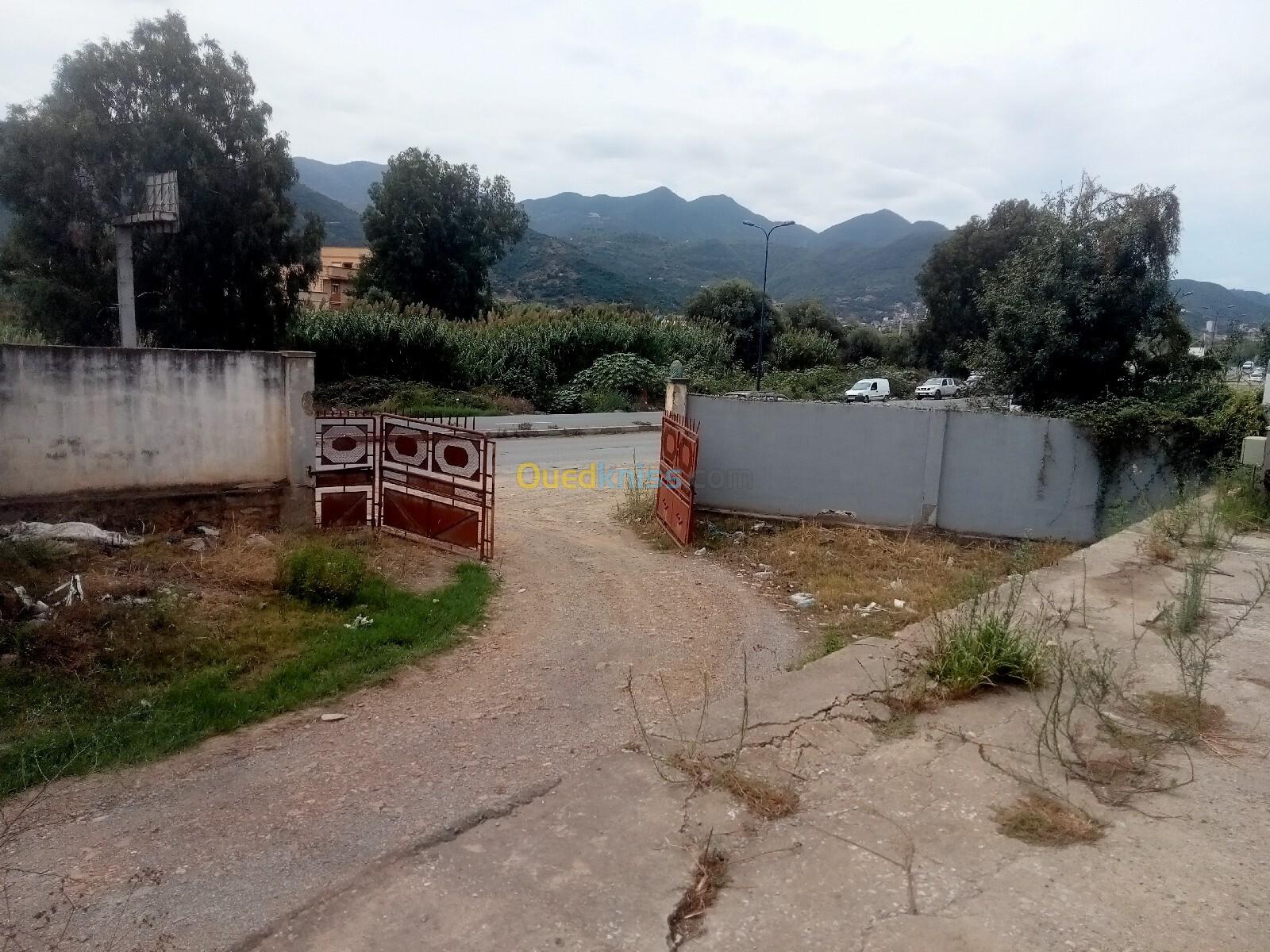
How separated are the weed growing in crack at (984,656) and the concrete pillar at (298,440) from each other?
7056 millimetres

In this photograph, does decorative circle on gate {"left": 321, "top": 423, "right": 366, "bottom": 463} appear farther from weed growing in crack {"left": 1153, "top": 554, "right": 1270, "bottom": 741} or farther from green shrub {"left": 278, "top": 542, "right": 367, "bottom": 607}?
weed growing in crack {"left": 1153, "top": 554, "right": 1270, "bottom": 741}

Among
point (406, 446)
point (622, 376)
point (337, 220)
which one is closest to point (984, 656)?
point (406, 446)

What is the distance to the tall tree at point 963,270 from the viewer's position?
44062 mm

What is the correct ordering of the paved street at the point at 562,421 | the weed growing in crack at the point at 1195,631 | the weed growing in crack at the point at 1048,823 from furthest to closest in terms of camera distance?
1. the paved street at the point at 562,421
2. the weed growing in crack at the point at 1195,631
3. the weed growing in crack at the point at 1048,823

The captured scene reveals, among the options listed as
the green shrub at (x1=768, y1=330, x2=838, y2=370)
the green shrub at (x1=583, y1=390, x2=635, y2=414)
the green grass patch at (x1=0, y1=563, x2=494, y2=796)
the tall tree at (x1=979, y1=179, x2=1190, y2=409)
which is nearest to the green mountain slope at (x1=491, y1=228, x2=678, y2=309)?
the green shrub at (x1=768, y1=330, x2=838, y2=370)

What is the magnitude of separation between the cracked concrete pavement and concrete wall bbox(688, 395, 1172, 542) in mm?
7176

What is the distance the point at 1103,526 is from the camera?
11906mm

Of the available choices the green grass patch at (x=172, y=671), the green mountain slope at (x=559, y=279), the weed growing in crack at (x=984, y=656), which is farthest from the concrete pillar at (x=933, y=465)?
the green mountain slope at (x=559, y=279)

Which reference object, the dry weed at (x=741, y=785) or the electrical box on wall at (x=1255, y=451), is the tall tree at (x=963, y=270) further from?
the dry weed at (x=741, y=785)

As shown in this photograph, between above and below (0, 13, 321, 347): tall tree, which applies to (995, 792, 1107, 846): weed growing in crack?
below

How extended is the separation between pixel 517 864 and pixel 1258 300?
158376 mm

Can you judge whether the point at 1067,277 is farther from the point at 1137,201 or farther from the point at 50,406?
the point at 50,406

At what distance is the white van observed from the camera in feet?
121

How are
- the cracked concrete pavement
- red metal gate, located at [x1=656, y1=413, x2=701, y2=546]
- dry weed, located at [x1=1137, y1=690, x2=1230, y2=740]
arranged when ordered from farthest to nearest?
red metal gate, located at [x1=656, y1=413, x2=701, y2=546] < dry weed, located at [x1=1137, y1=690, x2=1230, y2=740] < the cracked concrete pavement
